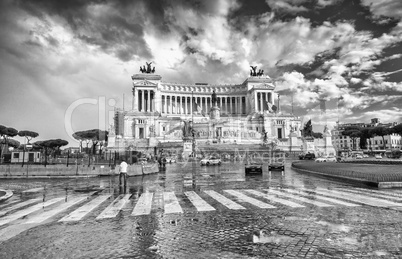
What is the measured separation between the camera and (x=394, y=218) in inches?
321

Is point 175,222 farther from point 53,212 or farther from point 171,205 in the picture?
point 53,212

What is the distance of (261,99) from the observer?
11794cm

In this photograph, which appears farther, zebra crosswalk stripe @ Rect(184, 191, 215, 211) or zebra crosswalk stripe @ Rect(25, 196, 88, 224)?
zebra crosswalk stripe @ Rect(184, 191, 215, 211)

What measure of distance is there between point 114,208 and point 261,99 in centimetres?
11191

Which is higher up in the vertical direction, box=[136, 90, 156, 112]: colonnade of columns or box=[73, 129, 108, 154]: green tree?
box=[136, 90, 156, 112]: colonnade of columns

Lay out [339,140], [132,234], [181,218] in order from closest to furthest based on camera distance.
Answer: [132,234] → [181,218] → [339,140]

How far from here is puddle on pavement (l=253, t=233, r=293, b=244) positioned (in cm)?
619

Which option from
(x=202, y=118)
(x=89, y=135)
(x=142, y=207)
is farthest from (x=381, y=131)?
(x=142, y=207)

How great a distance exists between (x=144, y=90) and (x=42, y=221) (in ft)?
348

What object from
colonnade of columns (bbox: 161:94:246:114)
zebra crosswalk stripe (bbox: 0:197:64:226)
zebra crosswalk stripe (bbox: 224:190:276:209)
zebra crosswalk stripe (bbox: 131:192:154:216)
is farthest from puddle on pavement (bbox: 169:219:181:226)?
colonnade of columns (bbox: 161:94:246:114)

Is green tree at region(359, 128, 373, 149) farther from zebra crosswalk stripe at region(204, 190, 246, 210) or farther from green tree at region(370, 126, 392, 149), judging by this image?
zebra crosswalk stripe at region(204, 190, 246, 210)

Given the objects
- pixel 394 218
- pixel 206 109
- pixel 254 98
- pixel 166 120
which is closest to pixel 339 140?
pixel 254 98

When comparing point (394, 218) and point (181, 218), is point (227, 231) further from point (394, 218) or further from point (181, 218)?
point (394, 218)

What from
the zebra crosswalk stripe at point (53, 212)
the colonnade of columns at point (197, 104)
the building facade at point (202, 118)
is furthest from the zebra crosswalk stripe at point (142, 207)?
the colonnade of columns at point (197, 104)
